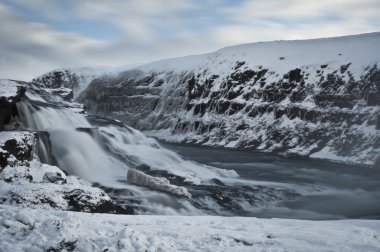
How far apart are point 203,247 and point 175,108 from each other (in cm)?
6393

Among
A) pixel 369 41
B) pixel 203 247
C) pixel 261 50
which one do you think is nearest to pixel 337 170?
pixel 369 41

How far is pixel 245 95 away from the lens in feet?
202

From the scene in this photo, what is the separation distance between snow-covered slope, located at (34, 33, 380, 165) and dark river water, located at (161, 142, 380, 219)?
16.0ft

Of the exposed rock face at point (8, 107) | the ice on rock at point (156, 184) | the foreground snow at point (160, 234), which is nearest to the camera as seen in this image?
the foreground snow at point (160, 234)

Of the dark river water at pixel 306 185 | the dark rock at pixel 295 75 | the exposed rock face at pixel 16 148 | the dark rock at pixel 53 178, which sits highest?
the dark rock at pixel 295 75

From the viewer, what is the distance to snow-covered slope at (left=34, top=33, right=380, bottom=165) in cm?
4719

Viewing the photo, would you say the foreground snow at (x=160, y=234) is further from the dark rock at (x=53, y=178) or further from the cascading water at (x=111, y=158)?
the cascading water at (x=111, y=158)

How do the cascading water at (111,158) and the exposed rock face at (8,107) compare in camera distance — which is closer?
the cascading water at (111,158)

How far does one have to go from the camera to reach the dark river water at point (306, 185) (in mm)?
21812

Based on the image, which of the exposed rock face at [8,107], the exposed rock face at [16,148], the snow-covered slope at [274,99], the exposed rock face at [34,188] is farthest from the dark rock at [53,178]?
the snow-covered slope at [274,99]

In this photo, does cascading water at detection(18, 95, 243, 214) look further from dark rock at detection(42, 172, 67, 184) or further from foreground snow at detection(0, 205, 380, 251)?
foreground snow at detection(0, 205, 380, 251)

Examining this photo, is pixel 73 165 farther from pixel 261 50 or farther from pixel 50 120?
pixel 261 50

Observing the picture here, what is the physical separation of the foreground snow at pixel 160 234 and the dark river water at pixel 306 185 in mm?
9194

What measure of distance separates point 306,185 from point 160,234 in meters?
21.0
